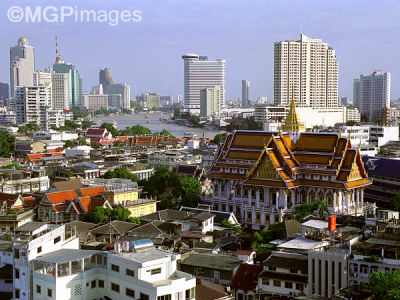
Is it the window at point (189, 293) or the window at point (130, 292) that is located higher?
the window at point (130, 292)

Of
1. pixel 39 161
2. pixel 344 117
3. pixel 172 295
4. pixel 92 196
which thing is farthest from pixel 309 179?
pixel 344 117

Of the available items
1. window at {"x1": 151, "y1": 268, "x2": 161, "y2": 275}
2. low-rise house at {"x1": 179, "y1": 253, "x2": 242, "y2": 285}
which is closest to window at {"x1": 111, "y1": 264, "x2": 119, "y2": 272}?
window at {"x1": 151, "y1": 268, "x2": 161, "y2": 275}

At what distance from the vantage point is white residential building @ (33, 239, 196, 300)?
2033cm

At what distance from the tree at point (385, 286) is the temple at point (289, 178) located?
72.1 feet

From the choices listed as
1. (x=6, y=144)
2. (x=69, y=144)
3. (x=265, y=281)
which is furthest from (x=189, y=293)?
(x=69, y=144)

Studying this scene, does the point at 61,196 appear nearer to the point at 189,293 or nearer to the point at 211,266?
the point at 211,266

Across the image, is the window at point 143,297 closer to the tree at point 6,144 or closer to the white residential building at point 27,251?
the white residential building at point 27,251

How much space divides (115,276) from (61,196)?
849 inches

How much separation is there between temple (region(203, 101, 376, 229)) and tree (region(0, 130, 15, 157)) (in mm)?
44628

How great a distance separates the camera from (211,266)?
89.6ft

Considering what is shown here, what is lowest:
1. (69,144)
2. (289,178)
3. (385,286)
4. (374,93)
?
(69,144)

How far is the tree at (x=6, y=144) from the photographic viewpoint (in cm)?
8569

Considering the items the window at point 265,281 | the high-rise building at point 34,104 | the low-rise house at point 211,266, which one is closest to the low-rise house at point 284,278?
the window at point 265,281

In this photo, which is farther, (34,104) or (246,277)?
(34,104)
